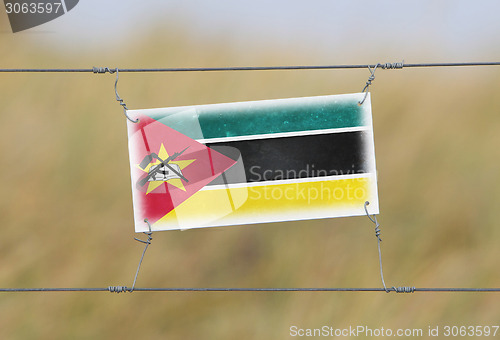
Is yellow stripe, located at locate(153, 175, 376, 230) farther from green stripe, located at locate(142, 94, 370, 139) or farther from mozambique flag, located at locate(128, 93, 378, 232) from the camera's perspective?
green stripe, located at locate(142, 94, 370, 139)

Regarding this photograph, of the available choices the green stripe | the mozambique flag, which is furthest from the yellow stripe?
the green stripe

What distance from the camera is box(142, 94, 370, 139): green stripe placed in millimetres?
1019

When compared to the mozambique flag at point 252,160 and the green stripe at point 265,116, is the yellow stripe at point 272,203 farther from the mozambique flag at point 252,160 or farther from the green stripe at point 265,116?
the green stripe at point 265,116

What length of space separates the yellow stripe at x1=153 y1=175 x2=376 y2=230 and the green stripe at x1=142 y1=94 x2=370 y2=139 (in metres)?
0.11

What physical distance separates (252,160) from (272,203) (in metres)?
0.09

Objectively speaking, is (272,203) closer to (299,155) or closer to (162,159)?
(299,155)

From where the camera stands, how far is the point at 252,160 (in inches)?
40.2

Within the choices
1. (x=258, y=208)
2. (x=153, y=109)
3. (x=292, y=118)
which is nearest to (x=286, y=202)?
(x=258, y=208)

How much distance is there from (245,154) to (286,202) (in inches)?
4.8

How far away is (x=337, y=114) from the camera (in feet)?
3.35

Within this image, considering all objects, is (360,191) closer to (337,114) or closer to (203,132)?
(337,114)

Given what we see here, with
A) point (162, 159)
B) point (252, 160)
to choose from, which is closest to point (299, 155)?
point (252, 160)

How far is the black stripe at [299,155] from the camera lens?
102cm

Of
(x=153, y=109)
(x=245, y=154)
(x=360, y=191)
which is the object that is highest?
(x=153, y=109)
